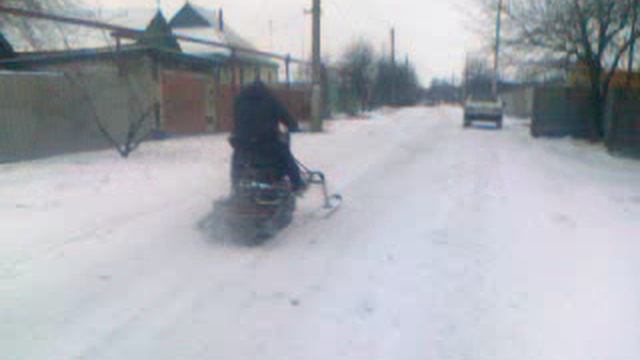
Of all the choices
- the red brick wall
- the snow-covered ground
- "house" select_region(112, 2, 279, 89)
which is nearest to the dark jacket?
the snow-covered ground

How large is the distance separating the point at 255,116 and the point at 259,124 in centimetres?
11

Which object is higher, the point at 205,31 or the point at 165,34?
the point at 205,31

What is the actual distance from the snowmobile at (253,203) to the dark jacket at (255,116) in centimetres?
20

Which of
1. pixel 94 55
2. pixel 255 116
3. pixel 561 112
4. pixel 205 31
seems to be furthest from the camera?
pixel 205 31

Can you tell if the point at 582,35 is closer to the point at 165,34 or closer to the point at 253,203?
the point at 165,34

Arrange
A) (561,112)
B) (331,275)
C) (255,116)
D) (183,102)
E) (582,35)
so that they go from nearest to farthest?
1. (331,275)
2. (255,116)
3. (582,35)
4. (183,102)
5. (561,112)

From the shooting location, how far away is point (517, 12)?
22.3 m

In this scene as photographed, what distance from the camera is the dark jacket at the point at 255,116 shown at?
7211 mm

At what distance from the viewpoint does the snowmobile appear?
681cm

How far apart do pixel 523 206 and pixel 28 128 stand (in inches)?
417

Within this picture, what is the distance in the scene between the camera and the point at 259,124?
23.7ft

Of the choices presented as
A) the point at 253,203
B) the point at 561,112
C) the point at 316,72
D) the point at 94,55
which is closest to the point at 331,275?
the point at 253,203

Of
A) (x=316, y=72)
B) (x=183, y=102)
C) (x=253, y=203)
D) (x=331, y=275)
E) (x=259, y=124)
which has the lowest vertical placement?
(x=331, y=275)

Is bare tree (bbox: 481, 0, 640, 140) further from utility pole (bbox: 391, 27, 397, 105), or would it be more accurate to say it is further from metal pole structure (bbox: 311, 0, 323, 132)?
utility pole (bbox: 391, 27, 397, 105)
